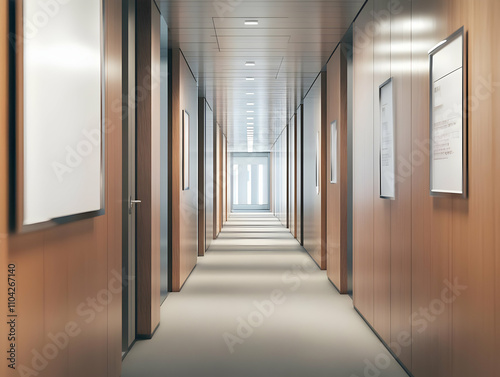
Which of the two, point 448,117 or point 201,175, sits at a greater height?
point 448,117

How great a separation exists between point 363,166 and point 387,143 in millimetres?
1112

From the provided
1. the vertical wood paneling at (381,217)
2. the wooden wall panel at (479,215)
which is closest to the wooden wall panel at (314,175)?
the vertical wood paneling at (381,217)

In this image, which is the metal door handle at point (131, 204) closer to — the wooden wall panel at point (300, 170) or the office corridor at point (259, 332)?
the office corridor at point (259, 332)

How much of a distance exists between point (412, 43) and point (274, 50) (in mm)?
3517

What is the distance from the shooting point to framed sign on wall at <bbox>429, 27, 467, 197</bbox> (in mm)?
2932

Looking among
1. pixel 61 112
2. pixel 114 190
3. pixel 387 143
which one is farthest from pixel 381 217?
pixel 61 112

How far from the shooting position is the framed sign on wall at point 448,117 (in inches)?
115

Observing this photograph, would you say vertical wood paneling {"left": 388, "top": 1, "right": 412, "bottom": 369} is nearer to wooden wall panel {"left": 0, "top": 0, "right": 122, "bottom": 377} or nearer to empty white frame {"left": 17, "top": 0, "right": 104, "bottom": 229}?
wooden wall panel {"left": 0, "top": 0, "right": 122, "bottom": 377}

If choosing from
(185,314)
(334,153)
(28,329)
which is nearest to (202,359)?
(185,314)

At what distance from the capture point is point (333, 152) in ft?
25.8

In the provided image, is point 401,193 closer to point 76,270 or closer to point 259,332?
point 259,332

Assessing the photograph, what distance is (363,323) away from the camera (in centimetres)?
562

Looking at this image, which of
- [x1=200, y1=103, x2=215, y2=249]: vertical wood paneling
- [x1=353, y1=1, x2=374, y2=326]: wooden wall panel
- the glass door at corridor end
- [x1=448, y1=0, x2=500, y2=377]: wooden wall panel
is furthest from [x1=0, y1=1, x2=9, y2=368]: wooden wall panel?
the glass door at corridor end

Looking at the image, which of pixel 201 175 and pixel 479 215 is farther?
pixel 201 175
